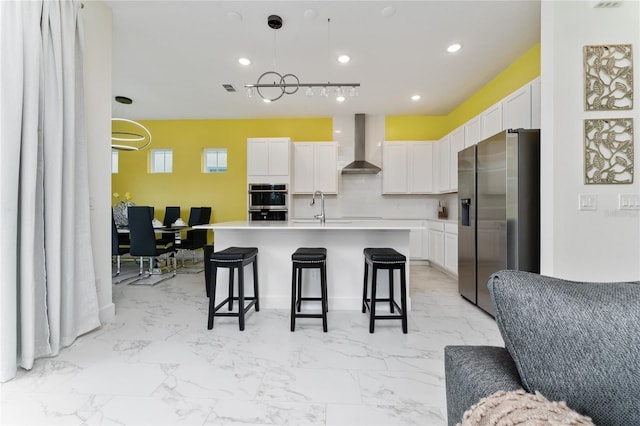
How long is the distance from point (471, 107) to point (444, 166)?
3.35 feet

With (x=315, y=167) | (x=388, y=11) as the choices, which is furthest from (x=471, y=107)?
(x=315, y=167)

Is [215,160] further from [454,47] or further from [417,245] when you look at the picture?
[454,47]

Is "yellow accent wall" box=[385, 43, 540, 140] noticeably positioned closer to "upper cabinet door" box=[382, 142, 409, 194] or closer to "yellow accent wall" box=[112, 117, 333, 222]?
"upper cabinet door" box=[382, 142, 409, 194]

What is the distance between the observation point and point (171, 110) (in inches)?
213

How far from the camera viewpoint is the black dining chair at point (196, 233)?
193 inches

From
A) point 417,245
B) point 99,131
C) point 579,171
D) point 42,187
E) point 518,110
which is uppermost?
point 518,110

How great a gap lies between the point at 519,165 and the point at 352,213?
139 inches

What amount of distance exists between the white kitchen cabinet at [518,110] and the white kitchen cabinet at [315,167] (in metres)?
2.87

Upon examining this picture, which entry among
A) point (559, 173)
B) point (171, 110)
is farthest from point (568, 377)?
point (171, 110)

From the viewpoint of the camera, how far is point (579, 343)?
1.95 feet

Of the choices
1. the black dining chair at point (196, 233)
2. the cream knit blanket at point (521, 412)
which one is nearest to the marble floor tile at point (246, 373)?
the cream knit blanket at point (521, 412)

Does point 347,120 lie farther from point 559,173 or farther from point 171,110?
point 559,173

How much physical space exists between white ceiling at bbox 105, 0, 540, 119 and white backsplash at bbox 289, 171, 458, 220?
1611 millimetres

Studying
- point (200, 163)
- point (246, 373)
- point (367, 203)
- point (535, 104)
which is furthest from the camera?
point (200, 163)
